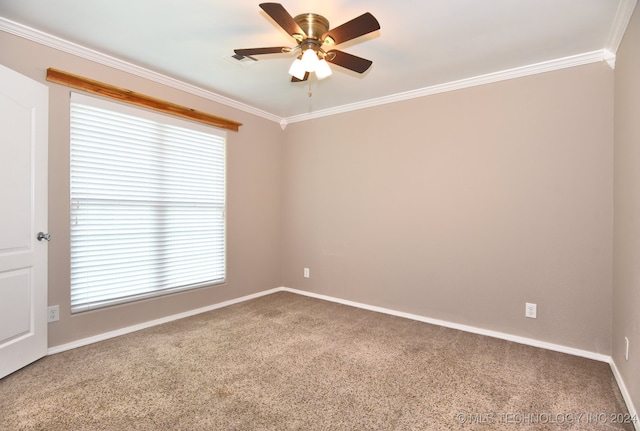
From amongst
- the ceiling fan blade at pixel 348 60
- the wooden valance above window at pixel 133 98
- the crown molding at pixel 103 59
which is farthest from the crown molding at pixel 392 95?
the ceiling fan blade at pixel 348 60

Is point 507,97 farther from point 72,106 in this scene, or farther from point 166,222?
point 72,106

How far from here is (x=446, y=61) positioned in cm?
283

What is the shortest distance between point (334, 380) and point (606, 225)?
97.7 inches

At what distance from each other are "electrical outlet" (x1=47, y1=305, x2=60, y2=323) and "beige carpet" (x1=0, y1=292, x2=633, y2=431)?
0.94 feet

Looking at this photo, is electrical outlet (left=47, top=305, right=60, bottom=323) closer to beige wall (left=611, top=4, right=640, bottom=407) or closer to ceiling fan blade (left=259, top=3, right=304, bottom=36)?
ceiling fan blade (left=259, top=3, right=304, bottom=36)

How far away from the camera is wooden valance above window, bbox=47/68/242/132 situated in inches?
103

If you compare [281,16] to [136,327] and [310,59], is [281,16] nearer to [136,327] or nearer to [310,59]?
[310,59]

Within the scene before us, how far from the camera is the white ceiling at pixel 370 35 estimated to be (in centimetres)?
211

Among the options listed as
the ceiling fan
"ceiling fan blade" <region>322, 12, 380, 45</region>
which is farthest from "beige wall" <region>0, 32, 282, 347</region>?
"ceiling fan blade" <region>322, 12, 380, 45</region>

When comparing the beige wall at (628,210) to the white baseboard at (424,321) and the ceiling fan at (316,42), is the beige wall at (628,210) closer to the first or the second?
the white baseboard at (424,321)

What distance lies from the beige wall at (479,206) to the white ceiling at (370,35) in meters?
0.39

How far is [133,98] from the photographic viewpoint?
9.98ft

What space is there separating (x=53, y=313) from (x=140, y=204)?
3.70ft

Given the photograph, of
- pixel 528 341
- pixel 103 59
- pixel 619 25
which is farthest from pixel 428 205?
pixel 103 59
